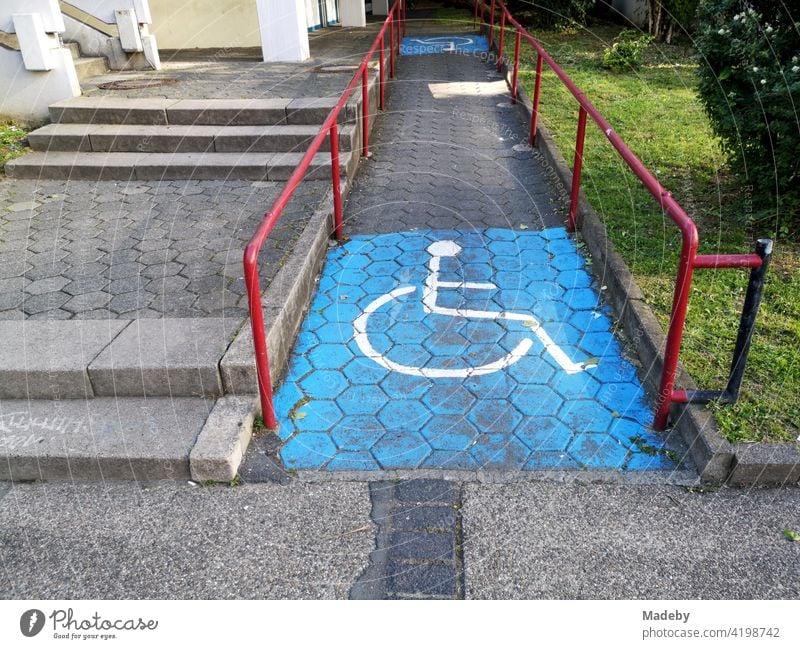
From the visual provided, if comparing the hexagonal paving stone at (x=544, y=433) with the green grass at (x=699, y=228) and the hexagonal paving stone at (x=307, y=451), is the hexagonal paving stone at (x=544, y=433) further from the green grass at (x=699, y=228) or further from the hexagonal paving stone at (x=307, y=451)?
the hexagonal paving stone at (x=307, y=451)

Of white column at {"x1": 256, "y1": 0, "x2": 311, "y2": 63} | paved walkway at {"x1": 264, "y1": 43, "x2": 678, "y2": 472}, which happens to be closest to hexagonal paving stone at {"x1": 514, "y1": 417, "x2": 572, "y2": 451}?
paved walkway at {"x1": 264, "y1": 43, "x2": 678, "y2": 472}

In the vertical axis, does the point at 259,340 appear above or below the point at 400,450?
above

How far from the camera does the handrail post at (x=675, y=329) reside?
2943 millimetres

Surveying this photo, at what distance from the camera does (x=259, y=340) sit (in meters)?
3.30

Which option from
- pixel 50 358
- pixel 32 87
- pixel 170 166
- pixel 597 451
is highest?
pixel 32 87

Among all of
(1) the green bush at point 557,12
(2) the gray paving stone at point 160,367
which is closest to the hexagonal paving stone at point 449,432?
(2) the gray paving stone at point 160,367

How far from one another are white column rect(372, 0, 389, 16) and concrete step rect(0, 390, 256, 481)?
17106mm

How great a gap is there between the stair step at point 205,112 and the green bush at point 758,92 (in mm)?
3690

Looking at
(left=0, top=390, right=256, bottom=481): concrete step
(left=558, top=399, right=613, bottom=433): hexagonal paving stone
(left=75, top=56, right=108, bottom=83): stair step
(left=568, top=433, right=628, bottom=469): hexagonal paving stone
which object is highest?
(left=75, top=56, right=108, bottom=83): stair step

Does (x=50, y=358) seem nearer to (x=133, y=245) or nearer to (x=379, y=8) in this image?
(x=133, y=245)

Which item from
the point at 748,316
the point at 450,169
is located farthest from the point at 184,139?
the point at 748,316

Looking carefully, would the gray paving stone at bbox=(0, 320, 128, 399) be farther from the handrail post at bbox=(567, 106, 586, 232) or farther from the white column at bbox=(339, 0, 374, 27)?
the white column at bbox=(339, 0, 374, 27)

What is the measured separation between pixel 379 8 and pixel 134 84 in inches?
462

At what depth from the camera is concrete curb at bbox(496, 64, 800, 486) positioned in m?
3.03
